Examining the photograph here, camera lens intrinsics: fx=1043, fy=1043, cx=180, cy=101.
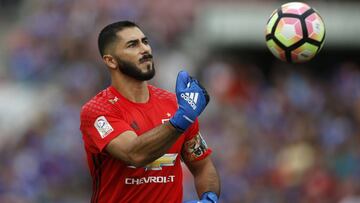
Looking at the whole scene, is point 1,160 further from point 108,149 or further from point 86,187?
point 108,149

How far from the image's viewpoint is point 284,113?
15859 mm

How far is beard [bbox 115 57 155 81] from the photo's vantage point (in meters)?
7.68

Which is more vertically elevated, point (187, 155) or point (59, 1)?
point (187, 155)

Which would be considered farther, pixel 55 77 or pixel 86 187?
pixel 55 77

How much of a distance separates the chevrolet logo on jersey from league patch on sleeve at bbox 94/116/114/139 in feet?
1.29

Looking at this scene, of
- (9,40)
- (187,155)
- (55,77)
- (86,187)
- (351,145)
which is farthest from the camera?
(9,40)

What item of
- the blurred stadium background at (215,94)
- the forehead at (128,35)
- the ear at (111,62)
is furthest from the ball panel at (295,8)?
the blurred stadium background at (215,94)

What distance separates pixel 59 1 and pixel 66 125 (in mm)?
5158

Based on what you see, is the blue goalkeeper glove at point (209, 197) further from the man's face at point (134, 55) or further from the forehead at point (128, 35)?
the forehead at point (128, 35)

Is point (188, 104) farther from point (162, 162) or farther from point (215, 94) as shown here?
point (215, 94)

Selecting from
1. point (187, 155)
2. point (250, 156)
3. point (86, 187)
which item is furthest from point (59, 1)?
point (187, 155)

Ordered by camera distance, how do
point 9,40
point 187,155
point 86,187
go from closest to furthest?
1. point 187,155
2. point 86,187
3. point 9,40

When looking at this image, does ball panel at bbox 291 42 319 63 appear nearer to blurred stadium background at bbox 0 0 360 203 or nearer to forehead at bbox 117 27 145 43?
forehead at bbox 117 27 145 43

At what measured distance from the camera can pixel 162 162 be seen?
25.3 feet
